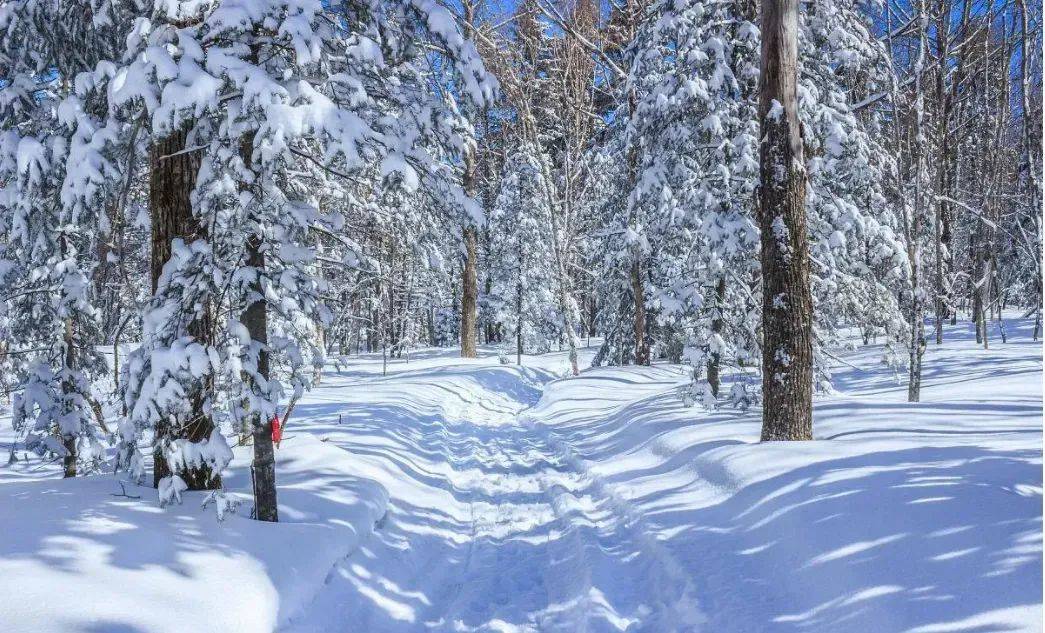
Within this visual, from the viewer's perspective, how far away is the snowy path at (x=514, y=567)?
4609 mm

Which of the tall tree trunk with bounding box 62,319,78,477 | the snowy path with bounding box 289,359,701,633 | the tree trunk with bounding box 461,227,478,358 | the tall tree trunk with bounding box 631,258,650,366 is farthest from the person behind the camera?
the tree trunk with bounding box 461,227,478,358

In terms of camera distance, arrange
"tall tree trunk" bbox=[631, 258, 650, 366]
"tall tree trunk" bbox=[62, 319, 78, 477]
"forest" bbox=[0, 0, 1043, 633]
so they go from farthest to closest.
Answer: "tall tree trunk" bbox=[631, 258, 650, 366]
"tall tree trunk" bbox=[62, 319, 78, 477]
"forest" bbox=[0, 0, 1043, 633]

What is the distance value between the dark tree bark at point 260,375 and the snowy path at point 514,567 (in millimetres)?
1009

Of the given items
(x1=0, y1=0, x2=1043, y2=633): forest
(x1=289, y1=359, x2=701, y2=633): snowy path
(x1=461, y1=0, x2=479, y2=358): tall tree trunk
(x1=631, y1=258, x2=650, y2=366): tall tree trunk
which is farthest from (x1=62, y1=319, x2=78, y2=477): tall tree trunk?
(x1=631, y1=258, x2=650, y2=366): tall tree trunk

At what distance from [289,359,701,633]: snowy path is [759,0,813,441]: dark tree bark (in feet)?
7.96

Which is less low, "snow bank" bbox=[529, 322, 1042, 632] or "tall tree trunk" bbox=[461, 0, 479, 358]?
"tall tree trunk" bbox=[461, 0, 479, 358]

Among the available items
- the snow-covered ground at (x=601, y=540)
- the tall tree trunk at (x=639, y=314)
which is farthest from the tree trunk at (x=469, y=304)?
the snow-covered ground at (x=601, y=540)

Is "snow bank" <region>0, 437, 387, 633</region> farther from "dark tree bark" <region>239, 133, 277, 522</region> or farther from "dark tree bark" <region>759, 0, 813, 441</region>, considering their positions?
"dark tree bark" <region>759, 0, 813, 441</region>

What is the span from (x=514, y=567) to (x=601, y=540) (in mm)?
962

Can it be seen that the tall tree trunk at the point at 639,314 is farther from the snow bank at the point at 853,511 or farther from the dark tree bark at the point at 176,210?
the dark tree bark at the point at 176,210

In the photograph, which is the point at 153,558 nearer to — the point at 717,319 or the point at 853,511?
the point at 853,511

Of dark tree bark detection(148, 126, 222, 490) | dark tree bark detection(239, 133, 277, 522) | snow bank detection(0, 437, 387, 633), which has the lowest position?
snow bank detection(0, 437, 387, 633)

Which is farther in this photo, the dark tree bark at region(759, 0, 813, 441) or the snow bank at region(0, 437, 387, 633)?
the dark tree bark at region(759, 0, 813, 441)

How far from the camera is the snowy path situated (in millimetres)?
4609
